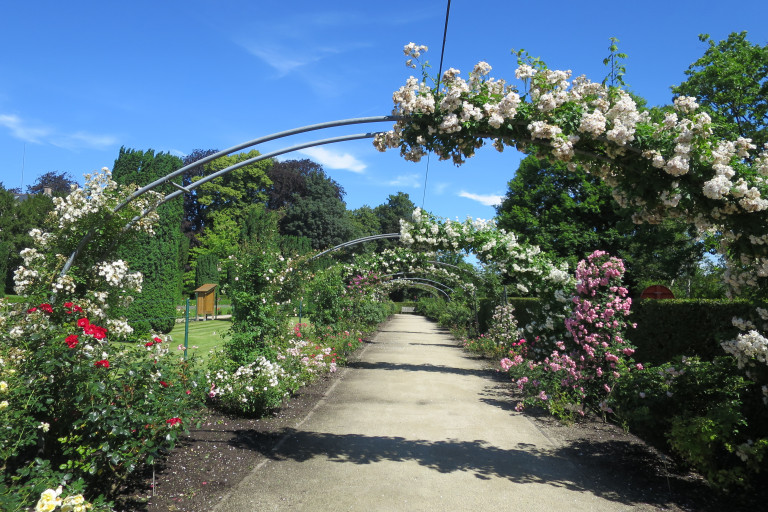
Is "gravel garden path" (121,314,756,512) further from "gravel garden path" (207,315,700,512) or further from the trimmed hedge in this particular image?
the trimmed hedge

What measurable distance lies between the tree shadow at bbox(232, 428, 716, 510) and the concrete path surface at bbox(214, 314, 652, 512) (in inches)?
0.5

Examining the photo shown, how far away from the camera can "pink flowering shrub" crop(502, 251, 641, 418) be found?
699 centimetres

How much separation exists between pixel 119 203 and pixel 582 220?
25383 millimetres

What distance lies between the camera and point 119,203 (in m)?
6.02

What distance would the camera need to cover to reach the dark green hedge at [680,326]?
5973 mm

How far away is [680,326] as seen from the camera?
6.89 m

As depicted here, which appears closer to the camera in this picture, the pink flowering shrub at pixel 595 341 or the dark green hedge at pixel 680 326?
the dark green hedge at pixel 680 326

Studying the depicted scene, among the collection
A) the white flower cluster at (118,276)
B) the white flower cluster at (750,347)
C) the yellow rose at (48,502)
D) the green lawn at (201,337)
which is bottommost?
the green lawn at (201,337)

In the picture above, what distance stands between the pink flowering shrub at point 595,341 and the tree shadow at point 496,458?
115cm

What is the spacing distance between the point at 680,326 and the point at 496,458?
3370 millimetres

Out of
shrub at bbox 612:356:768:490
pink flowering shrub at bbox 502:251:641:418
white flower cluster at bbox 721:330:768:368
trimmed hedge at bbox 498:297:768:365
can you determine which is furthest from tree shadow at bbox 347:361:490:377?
white flower cluster at bbox 721:330:768:368

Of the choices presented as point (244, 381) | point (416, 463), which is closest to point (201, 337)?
point (244, 381)

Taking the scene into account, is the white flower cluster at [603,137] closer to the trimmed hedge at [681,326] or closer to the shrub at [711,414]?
the shrub at [711,414]

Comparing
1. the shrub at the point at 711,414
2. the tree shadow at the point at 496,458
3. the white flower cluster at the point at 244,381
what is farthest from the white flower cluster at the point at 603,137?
the white flower cluster at the point at 244,381
